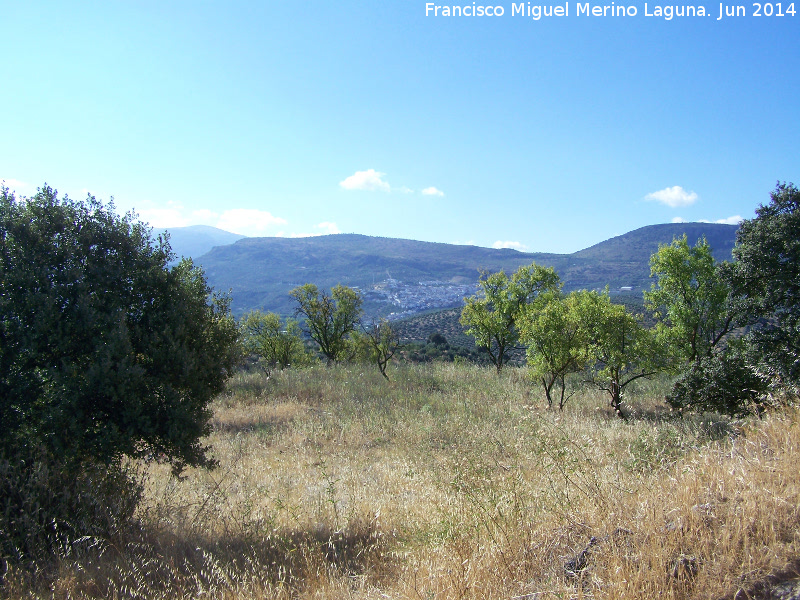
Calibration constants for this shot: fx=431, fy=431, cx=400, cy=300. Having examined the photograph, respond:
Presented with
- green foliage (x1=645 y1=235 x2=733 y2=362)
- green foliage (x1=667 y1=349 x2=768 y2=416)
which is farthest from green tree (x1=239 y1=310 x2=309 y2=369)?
green foliage (x1=667 y1=349 x2=768 y2=416)

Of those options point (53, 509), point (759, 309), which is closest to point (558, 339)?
point (759, 309)

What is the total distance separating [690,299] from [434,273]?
155 metres

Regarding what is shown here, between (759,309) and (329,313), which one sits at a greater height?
(759,309)

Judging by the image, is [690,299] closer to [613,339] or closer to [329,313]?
[613,339]

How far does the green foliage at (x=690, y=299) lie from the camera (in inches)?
789

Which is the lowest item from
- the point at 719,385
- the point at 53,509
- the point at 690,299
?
the point at 719,385

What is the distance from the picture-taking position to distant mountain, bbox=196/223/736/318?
366 ft

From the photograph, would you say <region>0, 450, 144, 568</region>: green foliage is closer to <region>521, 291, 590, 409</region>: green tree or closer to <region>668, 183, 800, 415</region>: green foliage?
<region>521, 291, 590, 409</region>: green tree

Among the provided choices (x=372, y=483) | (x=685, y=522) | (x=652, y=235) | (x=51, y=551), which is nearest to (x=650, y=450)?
(x=685, y=522)

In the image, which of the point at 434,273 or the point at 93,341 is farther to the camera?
the point at 434,273

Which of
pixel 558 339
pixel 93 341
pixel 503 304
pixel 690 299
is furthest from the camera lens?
pixel 503 304

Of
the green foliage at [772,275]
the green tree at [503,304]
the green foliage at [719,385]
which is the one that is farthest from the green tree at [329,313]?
the green foliage at [772,275]

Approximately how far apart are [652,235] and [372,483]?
5926 inches

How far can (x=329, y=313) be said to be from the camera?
3700 centimetres
